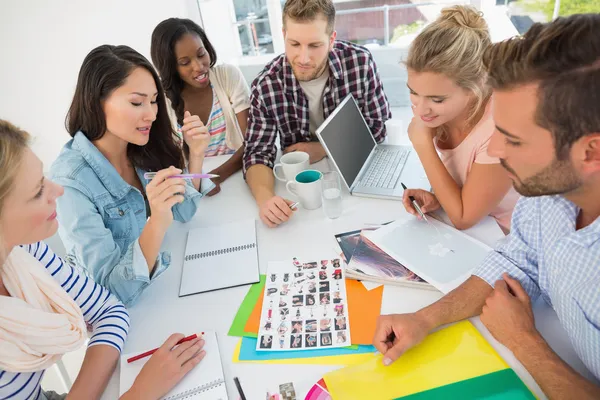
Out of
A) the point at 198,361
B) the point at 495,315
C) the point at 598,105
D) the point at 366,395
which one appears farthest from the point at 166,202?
the point at 598,105

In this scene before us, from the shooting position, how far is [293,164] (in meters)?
1.42

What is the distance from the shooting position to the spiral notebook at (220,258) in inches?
42.6

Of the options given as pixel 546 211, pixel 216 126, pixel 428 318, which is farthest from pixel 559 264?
pixel 216 126

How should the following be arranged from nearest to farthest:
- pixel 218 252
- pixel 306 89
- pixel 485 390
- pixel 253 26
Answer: pixel 485 390 → pixel 218 252 → pixel 306 89 → pixel 253 26

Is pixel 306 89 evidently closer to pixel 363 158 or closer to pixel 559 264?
pixel 363 158

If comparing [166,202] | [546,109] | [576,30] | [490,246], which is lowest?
[490,246]

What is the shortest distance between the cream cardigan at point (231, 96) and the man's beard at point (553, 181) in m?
1.51

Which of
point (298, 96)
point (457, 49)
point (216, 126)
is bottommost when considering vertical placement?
point (216, 126)

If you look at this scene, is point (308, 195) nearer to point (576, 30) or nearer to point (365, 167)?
point (365, 167)

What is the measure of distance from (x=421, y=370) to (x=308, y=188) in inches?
25.5

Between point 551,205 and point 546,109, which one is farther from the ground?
point 546,109

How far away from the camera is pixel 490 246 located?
108 centimetres

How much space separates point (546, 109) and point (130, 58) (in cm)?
110

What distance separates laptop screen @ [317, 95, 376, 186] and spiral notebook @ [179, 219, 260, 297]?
34 cm
